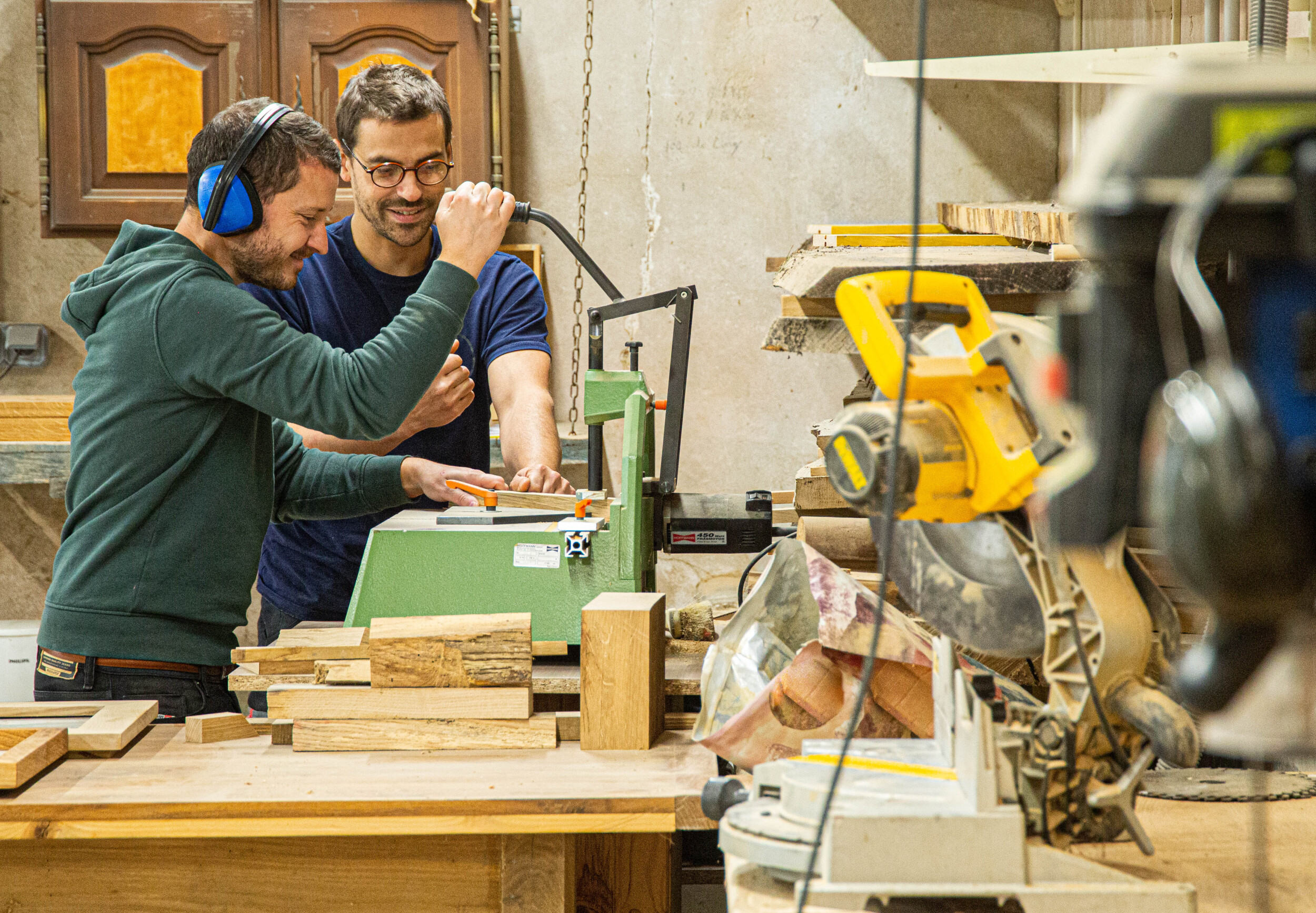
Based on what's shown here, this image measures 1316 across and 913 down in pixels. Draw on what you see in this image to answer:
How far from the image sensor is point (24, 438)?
3.80 metres

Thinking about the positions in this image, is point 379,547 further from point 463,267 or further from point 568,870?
point 568,870

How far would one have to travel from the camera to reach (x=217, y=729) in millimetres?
→ 1597

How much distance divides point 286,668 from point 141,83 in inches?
107

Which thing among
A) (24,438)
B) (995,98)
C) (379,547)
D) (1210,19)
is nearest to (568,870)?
(379,547)

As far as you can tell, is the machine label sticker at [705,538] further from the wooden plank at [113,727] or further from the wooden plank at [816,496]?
the wooden plank at [113,727]

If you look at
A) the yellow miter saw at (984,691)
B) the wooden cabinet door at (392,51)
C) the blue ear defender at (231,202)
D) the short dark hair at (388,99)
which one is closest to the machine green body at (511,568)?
the blue ear defender at (231,202)

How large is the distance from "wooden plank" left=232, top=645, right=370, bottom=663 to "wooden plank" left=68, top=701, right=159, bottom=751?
0.14 m

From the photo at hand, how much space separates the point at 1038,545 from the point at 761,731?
42cm

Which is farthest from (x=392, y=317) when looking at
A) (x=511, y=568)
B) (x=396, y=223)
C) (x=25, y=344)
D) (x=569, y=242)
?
(x=25, y=344)

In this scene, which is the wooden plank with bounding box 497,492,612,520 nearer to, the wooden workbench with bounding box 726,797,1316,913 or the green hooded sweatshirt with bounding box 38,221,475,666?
the green hooded sweatshirt with bounding box 38,221,475,666

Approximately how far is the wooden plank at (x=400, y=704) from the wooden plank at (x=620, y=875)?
0.89ft

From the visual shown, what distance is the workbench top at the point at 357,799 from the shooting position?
134cm

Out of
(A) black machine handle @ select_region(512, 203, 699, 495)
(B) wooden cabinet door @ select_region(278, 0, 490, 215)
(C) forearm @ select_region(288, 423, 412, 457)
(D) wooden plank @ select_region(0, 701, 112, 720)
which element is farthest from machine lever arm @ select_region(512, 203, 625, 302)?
(B) wooden cabinet door @ select_region(278, 0, 490, 215)

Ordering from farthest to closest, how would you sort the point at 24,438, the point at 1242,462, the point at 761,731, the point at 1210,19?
the point at 24,438 < the point at 1210,19 < the point at 761,731 < the point at 1242,462
